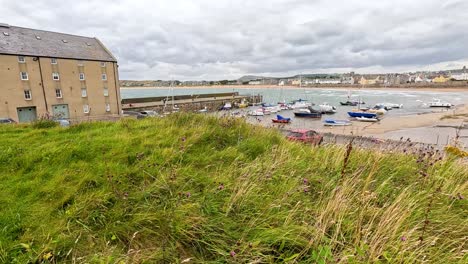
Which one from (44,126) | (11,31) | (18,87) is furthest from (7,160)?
(11,31)

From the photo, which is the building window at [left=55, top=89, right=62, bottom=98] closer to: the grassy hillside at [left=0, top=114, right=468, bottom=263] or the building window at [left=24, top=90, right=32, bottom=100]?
the building window at [left=24, top=90, right=32, bottom=100]

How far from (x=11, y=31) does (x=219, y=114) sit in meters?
38.7

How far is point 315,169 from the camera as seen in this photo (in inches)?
145

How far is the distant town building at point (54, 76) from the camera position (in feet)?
93.3

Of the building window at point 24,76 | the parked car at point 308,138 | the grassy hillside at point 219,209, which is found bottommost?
the parked car at point 308,138

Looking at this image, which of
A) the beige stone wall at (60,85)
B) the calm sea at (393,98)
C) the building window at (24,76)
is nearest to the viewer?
the beige stone wall at (60,85)

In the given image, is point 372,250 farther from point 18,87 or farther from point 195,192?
point 18,87

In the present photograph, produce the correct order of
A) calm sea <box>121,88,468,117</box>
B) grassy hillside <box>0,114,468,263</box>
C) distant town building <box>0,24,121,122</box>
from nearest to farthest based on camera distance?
1. grassy hillside <box>0,114,468,263</box>
2. distant town building <box>0,24,121,122</box>
3. calm sea <box>121,88,468,117</box>

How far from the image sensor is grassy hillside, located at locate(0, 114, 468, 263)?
77.5 inches

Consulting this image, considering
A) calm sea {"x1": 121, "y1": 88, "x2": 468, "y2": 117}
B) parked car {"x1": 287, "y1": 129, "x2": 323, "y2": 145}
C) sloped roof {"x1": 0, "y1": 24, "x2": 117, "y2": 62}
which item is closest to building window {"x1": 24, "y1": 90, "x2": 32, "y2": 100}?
sloped roof {"x1": 0, "y1": 24, "x2": 117, "y2": 62}

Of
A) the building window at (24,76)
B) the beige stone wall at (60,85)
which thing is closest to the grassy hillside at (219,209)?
the beige stone wall at (60,85)

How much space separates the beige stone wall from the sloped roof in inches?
35.6

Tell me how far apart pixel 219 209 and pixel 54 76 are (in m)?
39.4

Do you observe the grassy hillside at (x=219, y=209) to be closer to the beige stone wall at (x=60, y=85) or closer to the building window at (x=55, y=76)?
the beige stone wall at (x=60, y=85)
